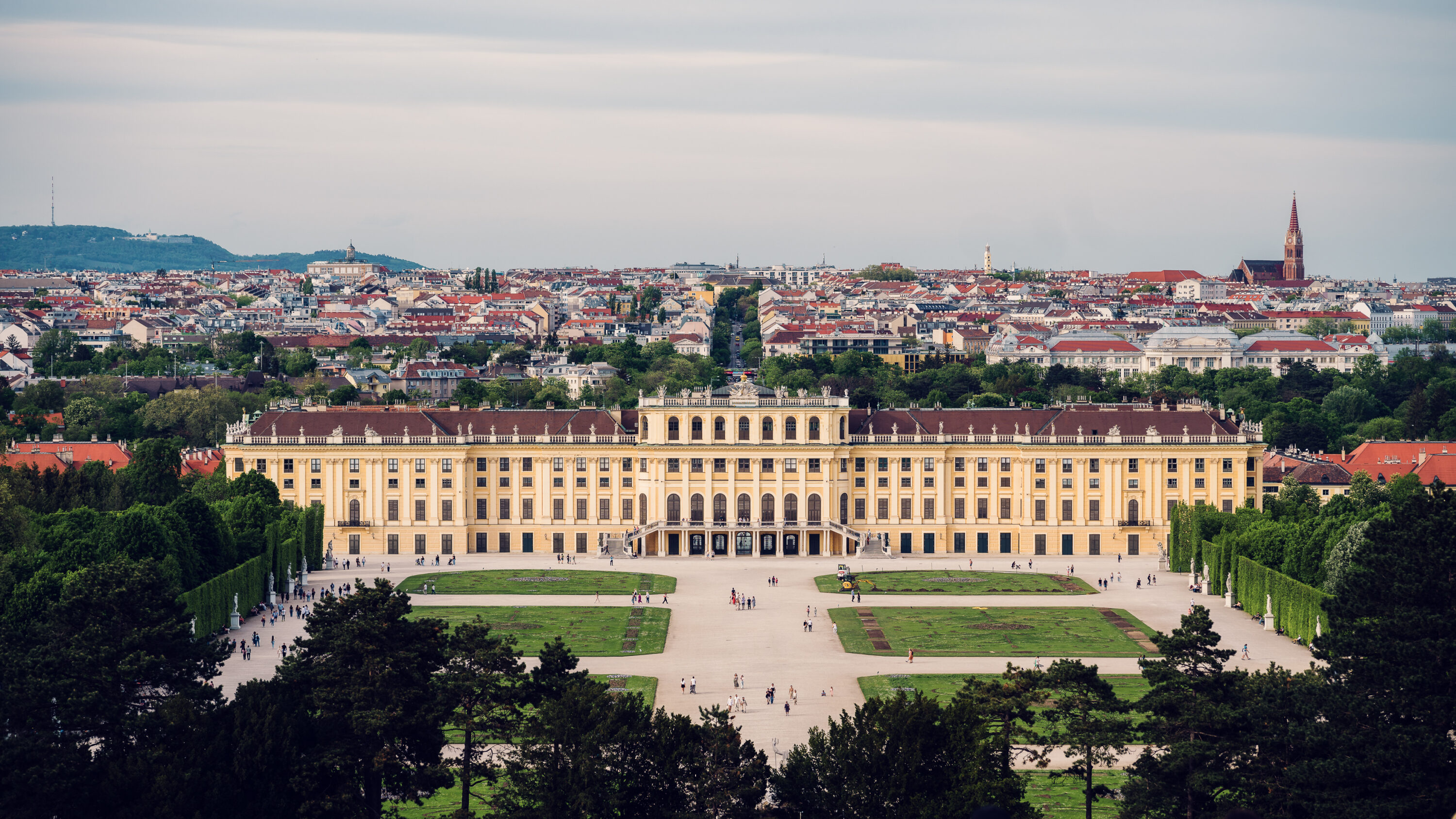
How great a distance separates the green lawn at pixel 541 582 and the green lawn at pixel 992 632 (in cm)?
1244

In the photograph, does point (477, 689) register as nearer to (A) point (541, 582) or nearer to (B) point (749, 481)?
(A) point (541, 582)

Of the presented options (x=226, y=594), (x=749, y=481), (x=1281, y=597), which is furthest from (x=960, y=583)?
(x=226, y=594)

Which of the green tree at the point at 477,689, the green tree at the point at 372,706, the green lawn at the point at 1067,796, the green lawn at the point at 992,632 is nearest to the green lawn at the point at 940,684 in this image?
the green lawn at the point at 992,632

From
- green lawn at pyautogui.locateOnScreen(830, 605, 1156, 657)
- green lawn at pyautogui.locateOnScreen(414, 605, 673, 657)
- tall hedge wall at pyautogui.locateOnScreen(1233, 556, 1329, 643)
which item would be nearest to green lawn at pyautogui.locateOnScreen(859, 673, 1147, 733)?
green lawn at pyautogui.locateOnScreen(830, 605, 1156, 657)

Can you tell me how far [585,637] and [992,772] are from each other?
3370 cm

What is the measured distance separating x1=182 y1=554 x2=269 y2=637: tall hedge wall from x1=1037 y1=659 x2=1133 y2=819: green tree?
3293 cm

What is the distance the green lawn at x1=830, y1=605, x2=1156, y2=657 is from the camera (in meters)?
74.3

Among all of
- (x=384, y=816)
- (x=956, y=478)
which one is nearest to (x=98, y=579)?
(x=384, y=816)

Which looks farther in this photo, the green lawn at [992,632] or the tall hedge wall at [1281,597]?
the tall hedge wall at [1281,597]

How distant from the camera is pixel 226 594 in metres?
78.3

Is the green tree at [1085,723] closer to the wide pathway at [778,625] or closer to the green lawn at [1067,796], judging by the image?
the green lawn at [1067,796]

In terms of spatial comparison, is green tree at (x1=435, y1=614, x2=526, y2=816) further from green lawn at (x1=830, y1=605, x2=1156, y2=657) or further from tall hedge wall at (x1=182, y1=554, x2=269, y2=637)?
green lawn at (x1=830, y1=605, x2=1156, y2=657)

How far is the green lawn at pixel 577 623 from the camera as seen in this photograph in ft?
246

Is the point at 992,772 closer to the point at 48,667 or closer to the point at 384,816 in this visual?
the point at 384,816
